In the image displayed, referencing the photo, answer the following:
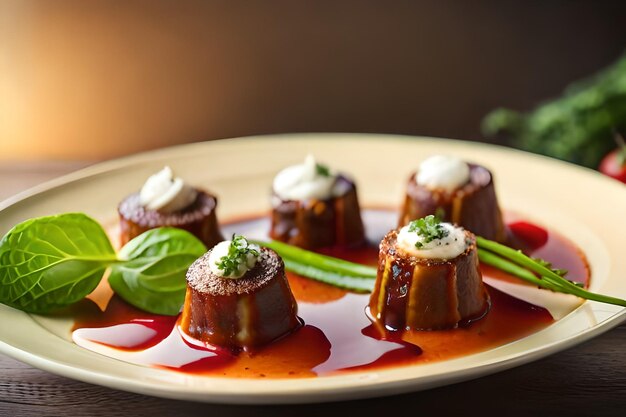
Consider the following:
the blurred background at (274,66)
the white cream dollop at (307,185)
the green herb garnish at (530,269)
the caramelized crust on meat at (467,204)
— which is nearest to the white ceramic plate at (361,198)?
the green herb garnish at (530,269)

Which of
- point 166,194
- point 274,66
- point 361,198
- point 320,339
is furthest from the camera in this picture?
point 274,66

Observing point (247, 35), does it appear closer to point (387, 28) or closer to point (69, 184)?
point (387, 28)

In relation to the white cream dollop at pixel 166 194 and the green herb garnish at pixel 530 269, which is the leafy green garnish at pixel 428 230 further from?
the white cream dollop at pixel 166 194

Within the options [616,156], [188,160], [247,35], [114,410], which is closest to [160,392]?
[114,410]

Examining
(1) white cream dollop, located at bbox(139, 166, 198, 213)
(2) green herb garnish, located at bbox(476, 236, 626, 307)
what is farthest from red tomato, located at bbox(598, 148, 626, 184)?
(1) white cream dollop, located at bbox(139, 166, 198, 213)

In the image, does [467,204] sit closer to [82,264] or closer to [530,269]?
[530,269]

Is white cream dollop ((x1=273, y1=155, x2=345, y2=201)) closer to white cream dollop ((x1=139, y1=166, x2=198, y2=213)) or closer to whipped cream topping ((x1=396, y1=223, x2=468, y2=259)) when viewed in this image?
white cream dollop ((x1=139, y1=166, x2=198, y2=213))

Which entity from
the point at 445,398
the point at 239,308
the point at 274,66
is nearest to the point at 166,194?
the point at 239,308

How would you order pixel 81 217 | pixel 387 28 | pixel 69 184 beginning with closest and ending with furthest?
pixel 81 217
pixel 69 184
pixel 387 28
